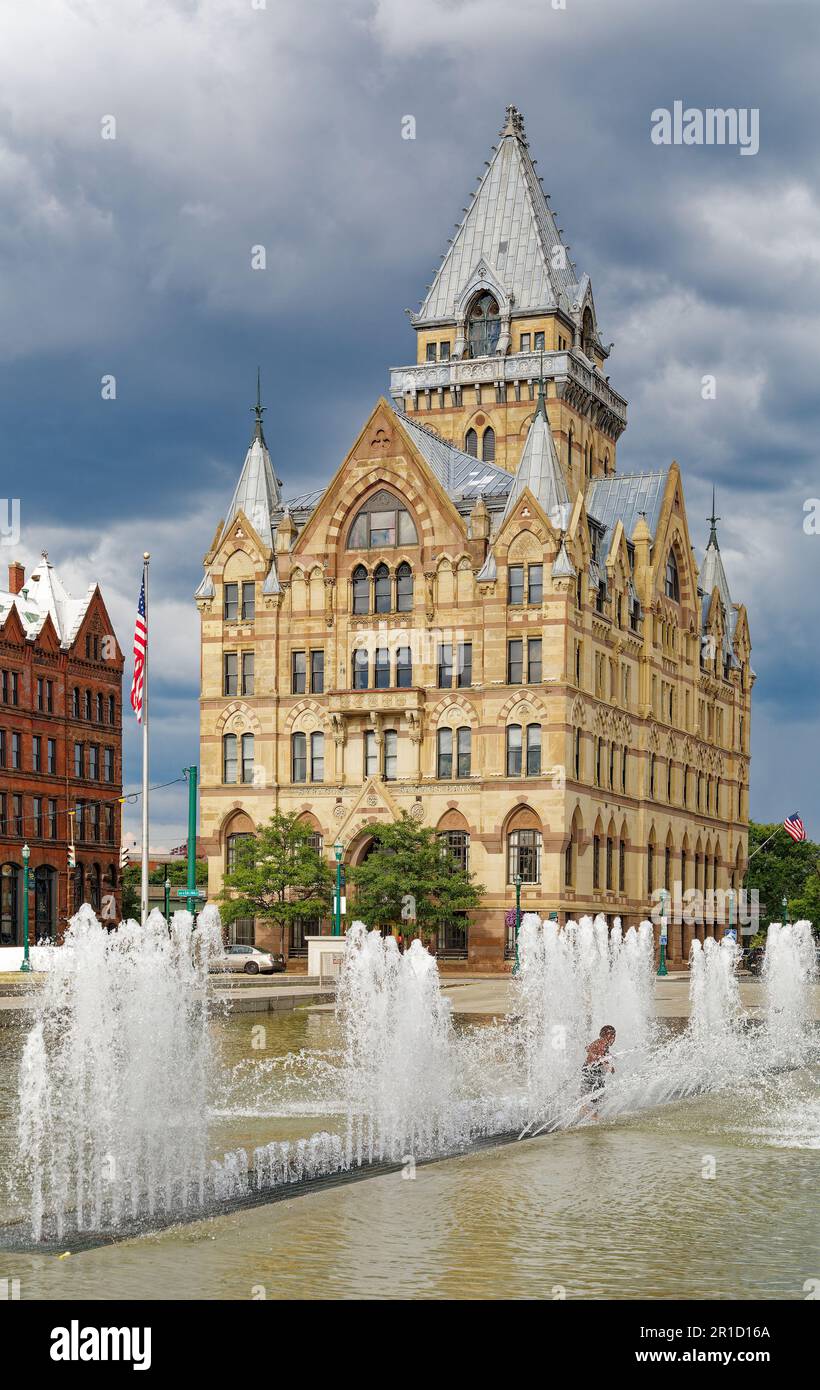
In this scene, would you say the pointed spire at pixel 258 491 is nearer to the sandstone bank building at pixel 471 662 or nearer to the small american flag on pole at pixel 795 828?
the sandstone bank building at pixel 471 662

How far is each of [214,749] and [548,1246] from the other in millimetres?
67373

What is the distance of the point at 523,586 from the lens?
246 feet

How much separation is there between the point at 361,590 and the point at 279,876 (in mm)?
13665

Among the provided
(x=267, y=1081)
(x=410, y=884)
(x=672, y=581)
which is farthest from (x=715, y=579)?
(x=267, y=1081)

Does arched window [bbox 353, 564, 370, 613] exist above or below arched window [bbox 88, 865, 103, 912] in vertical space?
above

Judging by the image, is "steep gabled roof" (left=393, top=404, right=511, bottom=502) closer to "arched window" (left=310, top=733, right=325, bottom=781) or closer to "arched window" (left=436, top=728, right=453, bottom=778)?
"arched window" (left=436, top=728, right=453, bottom=778)

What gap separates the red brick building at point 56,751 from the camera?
90375 millimetres

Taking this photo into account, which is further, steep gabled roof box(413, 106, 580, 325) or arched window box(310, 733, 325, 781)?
steep gabled roof box(413, 106, 580, 325)

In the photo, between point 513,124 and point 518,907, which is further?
point 513,124

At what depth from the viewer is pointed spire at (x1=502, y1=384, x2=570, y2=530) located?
76.5 meters

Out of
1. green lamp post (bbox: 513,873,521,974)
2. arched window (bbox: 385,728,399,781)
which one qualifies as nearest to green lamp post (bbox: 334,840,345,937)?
arched window (bbox: 385,728,399,781)

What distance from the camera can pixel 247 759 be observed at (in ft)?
264

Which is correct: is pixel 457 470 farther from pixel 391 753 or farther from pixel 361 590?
pixel 391 753

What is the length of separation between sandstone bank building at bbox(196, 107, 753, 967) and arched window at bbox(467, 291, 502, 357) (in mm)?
2928
